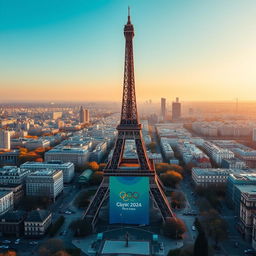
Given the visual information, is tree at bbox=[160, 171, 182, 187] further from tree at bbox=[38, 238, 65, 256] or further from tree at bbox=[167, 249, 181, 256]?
tree at bbox=[38, 238, 65, 256]

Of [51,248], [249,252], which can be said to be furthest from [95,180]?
[249,252]

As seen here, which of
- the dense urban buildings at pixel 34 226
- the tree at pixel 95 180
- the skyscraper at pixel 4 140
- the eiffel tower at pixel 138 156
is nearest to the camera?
the dense urban buildings at pixel 34 226

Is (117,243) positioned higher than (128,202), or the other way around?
(128,202)

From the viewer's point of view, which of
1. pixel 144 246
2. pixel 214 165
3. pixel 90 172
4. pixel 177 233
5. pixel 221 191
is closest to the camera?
pixel 144 246

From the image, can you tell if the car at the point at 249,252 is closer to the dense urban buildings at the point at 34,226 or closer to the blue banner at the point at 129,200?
the blue banner at the point at 129,200

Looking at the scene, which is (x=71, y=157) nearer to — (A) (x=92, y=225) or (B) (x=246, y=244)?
(A) (x=92, y=225)


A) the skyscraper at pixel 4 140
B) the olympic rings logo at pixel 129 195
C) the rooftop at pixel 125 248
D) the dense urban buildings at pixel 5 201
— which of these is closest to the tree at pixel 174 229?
the rooftop at pixel 125 248

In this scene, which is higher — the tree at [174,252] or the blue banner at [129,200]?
the blue banner at [129,200]

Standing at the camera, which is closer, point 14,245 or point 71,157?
point 14,245

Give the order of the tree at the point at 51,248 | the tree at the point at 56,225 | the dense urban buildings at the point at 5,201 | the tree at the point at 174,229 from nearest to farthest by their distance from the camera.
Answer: the tree at the point at 51,248
the tree at the point at 174,229
the tree at the point at 56,225
the dense urban buildings at the point at 5,201

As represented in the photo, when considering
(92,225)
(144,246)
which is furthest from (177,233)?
(92,225)

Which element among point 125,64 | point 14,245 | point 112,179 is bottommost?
point 14,245
